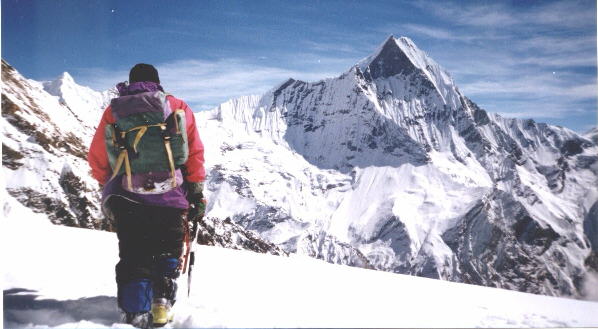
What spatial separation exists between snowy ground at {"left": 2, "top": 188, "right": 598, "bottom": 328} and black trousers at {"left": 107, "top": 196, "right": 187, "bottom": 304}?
42cm

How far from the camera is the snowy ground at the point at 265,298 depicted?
3.87m

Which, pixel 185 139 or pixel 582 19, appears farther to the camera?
pixel 582 19

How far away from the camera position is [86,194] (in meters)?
33.1

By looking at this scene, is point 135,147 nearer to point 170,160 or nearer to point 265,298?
point 170,160

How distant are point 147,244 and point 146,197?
1.16 feet

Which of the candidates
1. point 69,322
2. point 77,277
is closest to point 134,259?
point 69,322

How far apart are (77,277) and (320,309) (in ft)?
8.25

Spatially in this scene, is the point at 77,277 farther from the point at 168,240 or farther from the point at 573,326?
the point at 573,326

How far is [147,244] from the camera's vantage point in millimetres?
3463

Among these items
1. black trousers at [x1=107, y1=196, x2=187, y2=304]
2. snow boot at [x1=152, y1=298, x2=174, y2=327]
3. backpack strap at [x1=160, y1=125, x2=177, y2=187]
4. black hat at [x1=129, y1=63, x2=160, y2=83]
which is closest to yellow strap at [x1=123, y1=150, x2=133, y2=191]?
black trousers at [x1=107, y1=196, x2=187, y2=304]

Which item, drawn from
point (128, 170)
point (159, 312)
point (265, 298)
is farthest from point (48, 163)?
point (159, 312)

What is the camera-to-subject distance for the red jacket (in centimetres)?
363

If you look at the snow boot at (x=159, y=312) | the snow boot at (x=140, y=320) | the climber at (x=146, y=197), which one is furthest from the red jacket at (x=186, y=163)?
the snow boot at (x=140, y=320)

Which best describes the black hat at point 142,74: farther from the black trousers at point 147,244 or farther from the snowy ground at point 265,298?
the snowy ground at point 265,298
